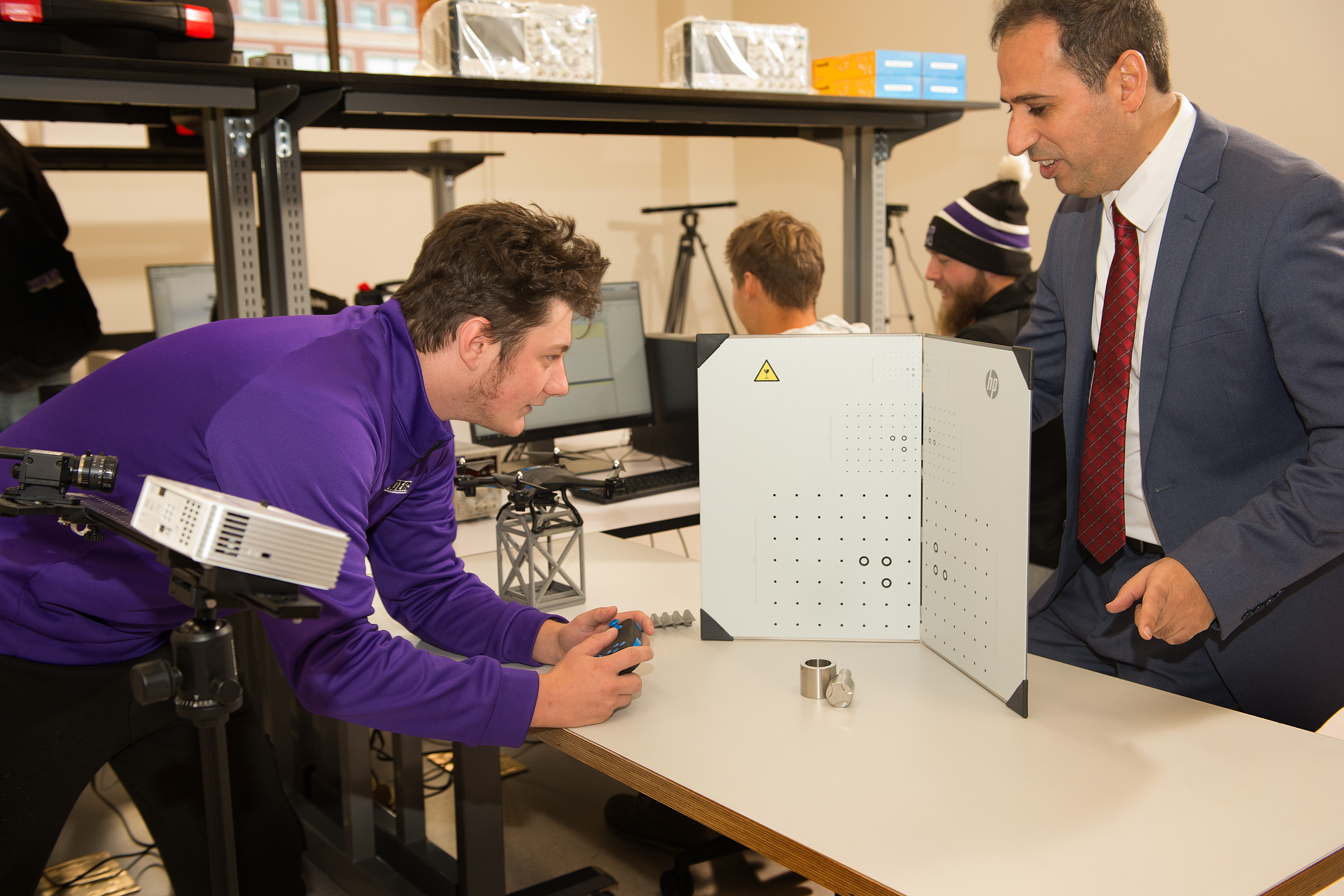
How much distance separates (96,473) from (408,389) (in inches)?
17.8

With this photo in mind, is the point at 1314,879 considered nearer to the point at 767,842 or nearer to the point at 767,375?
the point at 767,842

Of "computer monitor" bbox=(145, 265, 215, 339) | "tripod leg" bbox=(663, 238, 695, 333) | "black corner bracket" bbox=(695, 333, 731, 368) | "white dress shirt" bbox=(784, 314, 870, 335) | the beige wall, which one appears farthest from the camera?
"tripod leg" bbox=(663, 238, 695, 333)

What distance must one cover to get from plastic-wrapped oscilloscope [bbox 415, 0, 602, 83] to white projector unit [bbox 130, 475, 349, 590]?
5.18ft

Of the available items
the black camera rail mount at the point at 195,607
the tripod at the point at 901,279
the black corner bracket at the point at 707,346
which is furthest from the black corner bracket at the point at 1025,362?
the tripod at the point at 901,279

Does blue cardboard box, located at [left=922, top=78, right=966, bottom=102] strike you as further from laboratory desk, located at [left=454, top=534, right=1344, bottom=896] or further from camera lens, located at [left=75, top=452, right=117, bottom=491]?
camera lens, located at [left=75, top=452, right=117, bottom=491]

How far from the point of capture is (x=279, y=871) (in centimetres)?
149

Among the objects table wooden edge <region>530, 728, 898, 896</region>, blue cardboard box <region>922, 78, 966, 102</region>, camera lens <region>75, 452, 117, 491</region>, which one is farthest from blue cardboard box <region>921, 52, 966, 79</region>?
camera lens <region>75, 452, 117, 491</region>

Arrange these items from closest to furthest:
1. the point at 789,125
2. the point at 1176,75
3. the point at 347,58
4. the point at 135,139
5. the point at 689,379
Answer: the point at 347,58 → the point at 789,125 → the point at 689,379 → the point at 1176,75 → the point at 135,139

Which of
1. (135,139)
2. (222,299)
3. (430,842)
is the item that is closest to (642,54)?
(135,139)

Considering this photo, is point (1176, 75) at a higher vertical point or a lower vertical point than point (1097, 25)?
higher

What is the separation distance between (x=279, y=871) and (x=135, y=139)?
4.70 meters

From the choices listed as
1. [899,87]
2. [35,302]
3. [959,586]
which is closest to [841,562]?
[959,586]

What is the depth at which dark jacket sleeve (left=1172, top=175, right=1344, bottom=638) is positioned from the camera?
44.3 inches

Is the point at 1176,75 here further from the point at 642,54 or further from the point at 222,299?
the point at 222,299
